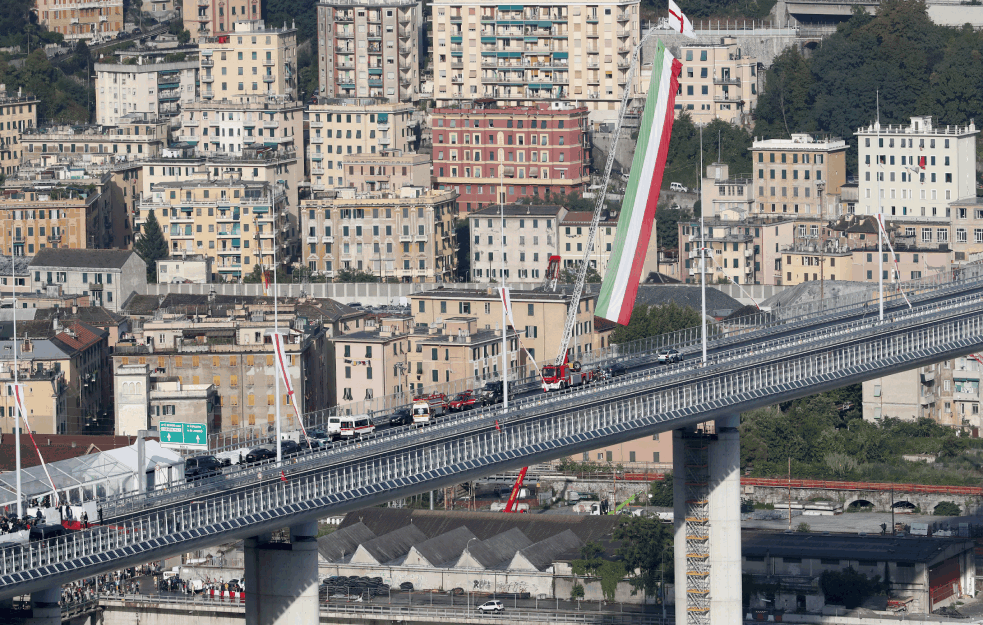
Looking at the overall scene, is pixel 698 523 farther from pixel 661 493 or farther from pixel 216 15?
pixel 216 15

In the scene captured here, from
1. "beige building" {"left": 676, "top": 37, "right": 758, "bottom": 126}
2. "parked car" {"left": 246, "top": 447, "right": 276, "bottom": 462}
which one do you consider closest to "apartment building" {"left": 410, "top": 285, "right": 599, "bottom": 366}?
"beige building" {"left": 676, "top": 37, "right": 758, "bottom": 126}

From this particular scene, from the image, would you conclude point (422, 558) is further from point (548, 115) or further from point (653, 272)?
point (548, 115)

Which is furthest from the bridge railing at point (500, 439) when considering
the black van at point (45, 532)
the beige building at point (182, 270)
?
the beige building at point (182, 270)

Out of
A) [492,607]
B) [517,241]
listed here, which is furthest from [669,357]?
[517,241]

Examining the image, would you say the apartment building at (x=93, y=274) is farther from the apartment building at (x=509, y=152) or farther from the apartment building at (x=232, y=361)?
the apartment building at (x=509, y=152)

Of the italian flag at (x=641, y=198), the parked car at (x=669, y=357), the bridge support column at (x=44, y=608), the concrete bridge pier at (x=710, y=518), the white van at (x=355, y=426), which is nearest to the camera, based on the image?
the bridge support column at (x=44, y=608)

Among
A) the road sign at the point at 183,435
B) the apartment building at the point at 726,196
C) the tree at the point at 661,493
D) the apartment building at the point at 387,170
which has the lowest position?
the tree at the point at 661,493

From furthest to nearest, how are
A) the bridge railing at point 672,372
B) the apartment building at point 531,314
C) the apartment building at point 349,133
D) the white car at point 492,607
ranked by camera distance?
the apartment building at point 349,133 → the apartment building at point 531,314 → the white car at point 492,607 → the bridge railing at point 672,372

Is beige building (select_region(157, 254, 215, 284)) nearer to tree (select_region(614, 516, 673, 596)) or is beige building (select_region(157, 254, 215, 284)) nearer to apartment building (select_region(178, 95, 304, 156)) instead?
apartment building (select_region(178, 95, 304, 156))
